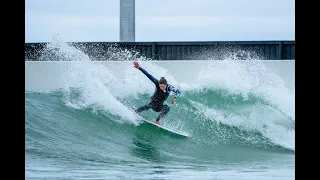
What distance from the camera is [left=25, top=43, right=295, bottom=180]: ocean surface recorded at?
770cm

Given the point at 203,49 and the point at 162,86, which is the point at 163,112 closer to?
the point at 162,86

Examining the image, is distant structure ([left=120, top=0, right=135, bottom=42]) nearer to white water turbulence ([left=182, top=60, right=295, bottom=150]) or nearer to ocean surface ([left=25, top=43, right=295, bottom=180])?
ocean surface ([left=25, top=43, right=295, bottom=180])

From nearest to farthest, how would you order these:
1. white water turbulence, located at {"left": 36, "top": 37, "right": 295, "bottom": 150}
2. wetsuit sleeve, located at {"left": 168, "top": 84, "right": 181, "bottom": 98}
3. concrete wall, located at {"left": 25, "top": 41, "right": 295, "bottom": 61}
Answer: concrete wall, located at {"left": 25, "top": 41, "right": 295, "bottom": 61}
wetsuit sleeve, located at {"left": 168, "top": 84, "right": 181, "bottom": 98}
white water turbulence, located at {"left": 36, "top": 37, "right": 295, "bottom": 150}

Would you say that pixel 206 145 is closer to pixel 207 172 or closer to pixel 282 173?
pixel 207 172

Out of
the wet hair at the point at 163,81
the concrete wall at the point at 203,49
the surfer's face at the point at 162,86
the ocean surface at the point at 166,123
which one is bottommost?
the ocean surface at the point at 166,123

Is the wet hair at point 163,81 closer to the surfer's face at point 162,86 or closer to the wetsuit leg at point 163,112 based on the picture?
the surfer's face at point 162,86

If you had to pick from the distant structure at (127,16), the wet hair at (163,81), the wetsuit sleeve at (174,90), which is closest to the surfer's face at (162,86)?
the wet hair at (163,81)

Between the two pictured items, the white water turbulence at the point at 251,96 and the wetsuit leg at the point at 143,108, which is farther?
the white water turbulence at the point at 251,96

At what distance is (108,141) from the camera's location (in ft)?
26.6

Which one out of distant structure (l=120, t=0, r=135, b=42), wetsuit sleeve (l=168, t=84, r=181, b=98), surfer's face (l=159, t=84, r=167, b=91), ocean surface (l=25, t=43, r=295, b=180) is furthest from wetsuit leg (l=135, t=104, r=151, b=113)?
distant structure (l=120, t=0, r=135, b=42)

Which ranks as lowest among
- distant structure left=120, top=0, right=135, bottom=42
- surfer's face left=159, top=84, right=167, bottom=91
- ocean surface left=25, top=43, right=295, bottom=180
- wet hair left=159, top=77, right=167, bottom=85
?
ocean surface left=25, top=43, right=295, bottom=180

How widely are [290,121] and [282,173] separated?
6.72 feet

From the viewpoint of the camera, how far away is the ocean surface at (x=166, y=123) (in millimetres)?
7703
